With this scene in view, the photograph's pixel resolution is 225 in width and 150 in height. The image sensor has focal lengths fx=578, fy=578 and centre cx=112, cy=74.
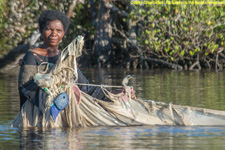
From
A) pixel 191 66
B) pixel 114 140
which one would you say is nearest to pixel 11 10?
pixel 191 66

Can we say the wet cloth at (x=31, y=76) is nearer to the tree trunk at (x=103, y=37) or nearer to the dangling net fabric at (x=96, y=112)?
the dangling net fabric at (x=96, y=112)

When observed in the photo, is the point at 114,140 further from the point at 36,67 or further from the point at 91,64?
the point at 91,64

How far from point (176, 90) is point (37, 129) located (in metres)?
Result: 5.80

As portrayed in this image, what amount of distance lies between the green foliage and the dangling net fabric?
1232cm

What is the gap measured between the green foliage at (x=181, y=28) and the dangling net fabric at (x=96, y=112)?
40.4 ft

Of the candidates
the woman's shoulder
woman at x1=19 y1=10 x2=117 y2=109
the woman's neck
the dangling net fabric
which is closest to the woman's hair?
woman at x1=19 y1=10 x2=117 y2=109

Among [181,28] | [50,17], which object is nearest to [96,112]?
[50,17]

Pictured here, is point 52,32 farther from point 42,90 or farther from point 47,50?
point 42,90

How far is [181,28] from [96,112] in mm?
13533

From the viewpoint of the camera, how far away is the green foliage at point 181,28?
19438 millimetres

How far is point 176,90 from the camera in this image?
39.6 feet

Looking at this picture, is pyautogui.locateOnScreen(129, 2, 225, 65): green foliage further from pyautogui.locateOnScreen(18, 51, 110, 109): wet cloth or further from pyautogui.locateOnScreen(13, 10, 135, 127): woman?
pyautogui.locateOnScreen(18, 51, 110, 109): wet cloth

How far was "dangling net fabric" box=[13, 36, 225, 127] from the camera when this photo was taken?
21.7 feet

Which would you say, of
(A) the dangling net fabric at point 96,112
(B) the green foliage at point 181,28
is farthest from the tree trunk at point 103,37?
(A) the dangling net fabric at point 96,112
